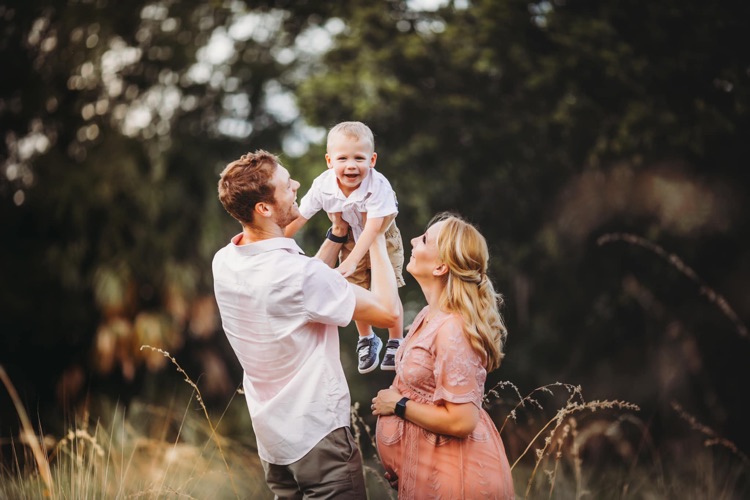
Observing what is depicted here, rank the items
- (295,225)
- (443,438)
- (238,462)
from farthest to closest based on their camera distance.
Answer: (238,462), (295,225), (443,438)

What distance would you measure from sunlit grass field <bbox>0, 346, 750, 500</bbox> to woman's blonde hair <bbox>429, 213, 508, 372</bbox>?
19 centimetres

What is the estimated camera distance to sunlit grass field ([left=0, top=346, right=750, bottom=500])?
3.25 metres

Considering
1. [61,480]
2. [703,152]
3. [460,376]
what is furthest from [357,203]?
[703,152]

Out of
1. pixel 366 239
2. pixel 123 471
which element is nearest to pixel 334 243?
pixel 366 239

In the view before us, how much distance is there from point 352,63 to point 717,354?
4.56m

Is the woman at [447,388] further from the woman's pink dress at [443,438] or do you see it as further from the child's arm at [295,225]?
the child's arm at [295,225]

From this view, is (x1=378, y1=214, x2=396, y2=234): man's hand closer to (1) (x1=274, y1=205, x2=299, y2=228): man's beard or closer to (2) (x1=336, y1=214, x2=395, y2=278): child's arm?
(2) (x1=336, y1=214, x2=395, y2=278): child's arm

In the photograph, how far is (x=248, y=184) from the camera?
2.50m

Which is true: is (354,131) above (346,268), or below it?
above

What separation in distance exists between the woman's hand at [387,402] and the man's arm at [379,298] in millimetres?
212

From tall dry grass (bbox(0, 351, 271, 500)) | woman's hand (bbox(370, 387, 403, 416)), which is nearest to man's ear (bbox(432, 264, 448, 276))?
woman's hand (bbox(370, 387, 403, 416))

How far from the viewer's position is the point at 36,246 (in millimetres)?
9328

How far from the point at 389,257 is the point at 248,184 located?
2.51 ft

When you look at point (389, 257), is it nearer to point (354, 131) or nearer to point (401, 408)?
point (354, 131)
